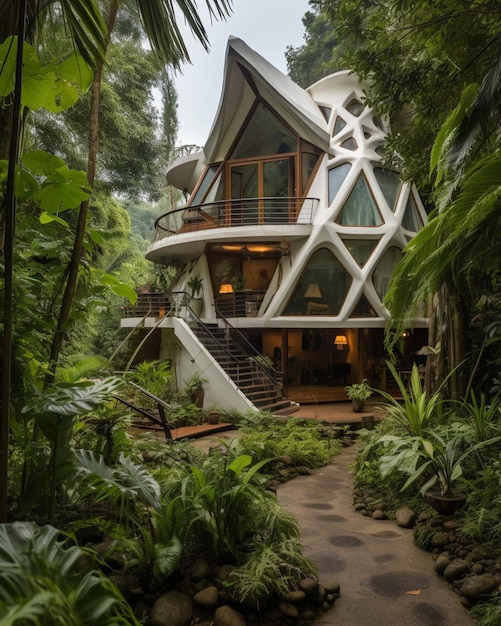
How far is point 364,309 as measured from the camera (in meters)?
13.0

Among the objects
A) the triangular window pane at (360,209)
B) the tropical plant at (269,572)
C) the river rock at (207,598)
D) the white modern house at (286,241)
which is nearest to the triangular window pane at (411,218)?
the white modern house at (286,241)

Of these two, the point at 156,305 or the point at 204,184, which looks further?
the point at 204,184

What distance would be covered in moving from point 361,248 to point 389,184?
2.46 metres

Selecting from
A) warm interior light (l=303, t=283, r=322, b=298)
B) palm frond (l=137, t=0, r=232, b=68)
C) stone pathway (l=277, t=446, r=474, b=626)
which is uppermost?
warm interior light (l=303, t=283, r=322, b=298)

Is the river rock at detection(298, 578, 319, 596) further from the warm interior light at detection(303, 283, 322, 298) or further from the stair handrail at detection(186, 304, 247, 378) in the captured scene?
the warm interior light at detection(303, 283, 322, 298)

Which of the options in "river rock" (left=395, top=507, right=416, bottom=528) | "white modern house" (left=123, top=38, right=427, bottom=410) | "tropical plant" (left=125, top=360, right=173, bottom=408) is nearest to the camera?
"river rock" (left=395, top=507, right=416, bottom=528)

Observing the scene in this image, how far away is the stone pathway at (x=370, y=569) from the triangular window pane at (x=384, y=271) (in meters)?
8.86

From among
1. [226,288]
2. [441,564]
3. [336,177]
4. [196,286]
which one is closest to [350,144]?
[336,177]

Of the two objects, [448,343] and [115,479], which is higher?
[448,343]

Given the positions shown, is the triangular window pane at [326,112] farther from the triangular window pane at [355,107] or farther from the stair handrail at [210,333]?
the stair handrail at [210,333]

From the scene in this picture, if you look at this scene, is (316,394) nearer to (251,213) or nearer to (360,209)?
(360,209)

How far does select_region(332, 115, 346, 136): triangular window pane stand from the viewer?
1413 centimetres

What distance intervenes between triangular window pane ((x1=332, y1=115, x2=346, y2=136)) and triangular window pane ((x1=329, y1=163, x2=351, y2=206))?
1453 millimetres

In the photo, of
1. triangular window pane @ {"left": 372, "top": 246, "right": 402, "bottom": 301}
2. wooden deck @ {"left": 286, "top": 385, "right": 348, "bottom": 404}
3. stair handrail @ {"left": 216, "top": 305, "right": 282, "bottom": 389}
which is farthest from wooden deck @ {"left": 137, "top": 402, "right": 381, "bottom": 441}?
triangular window pane @ {"left": 372, "top": 246, "right": 402, "bottom": 301}
